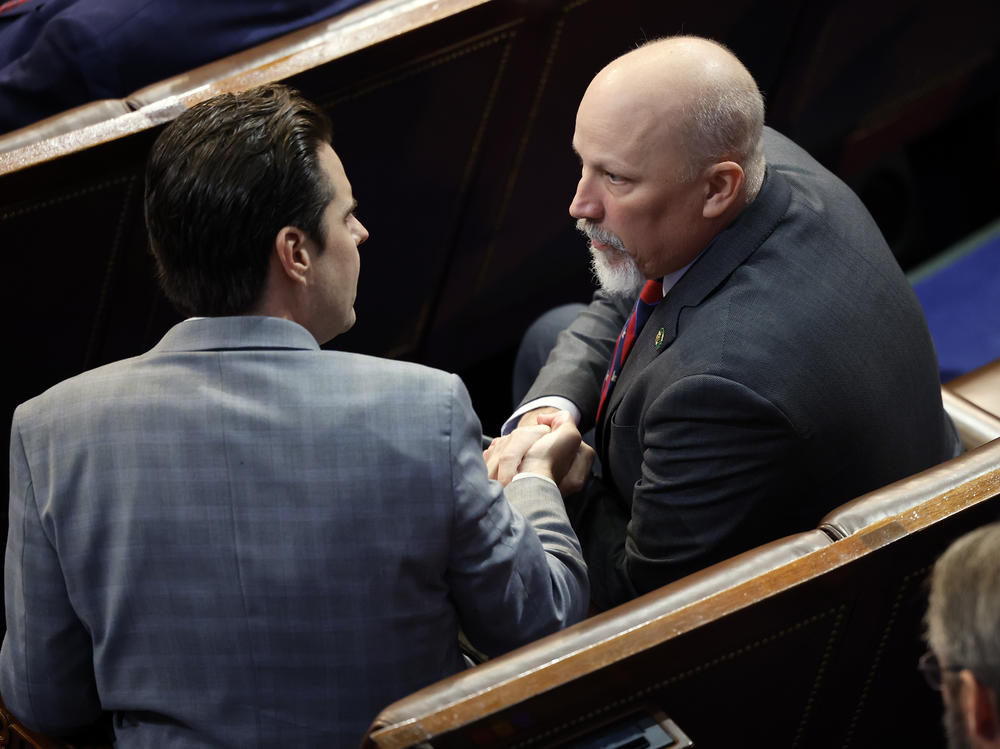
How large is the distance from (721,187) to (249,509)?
86cm

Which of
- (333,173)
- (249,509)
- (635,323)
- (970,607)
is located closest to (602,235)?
(635,323)

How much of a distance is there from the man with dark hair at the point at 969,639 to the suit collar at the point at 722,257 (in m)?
0.67

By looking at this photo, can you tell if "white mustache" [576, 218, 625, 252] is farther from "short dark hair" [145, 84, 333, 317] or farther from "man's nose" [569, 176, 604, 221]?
"short dark hair" [145, 84, 333, 317]

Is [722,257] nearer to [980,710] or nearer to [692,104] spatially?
[692,104]

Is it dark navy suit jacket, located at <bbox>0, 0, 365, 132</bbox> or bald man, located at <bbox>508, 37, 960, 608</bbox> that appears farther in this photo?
dark navy suit jacket, located at <bbox>0, 0, 365, 132</bbox>

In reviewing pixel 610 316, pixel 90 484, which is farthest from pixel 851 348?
pixel 90 484

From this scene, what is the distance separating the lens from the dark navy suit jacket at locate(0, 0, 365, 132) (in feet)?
7.02

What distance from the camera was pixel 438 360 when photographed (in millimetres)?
2738

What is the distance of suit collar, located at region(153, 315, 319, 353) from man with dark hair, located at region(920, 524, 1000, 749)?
727 millimetres

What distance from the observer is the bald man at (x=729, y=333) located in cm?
162

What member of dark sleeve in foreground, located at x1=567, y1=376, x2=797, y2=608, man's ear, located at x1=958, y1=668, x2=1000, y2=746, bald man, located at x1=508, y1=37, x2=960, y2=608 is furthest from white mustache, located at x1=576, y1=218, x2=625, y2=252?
man's ear, located at x1=958, y1=668, x2=1000, y2=746

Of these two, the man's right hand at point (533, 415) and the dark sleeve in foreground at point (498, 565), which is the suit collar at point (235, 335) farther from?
the man's right hand at point (533, 415)

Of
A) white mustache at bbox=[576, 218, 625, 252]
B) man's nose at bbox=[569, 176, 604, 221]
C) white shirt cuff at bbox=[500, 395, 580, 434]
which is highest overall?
man's nose at bbox=[569, 176, 604, 221]

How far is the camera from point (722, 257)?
68.0 inches
